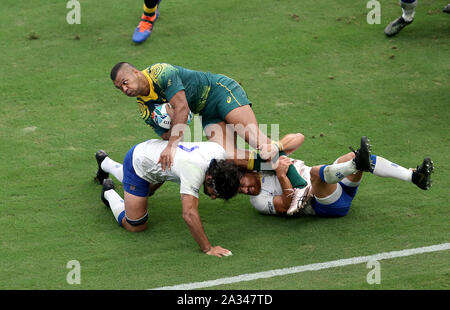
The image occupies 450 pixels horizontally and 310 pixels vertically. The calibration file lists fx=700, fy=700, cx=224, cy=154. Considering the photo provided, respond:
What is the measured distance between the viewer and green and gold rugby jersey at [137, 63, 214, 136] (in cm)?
599

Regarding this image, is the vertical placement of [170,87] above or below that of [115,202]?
above

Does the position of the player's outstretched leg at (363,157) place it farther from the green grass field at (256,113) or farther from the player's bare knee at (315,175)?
the green grass field at (256,113)

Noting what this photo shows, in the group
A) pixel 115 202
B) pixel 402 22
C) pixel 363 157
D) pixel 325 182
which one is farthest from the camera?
pixel 402 22

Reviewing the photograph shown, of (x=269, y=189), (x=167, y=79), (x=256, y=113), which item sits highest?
(x=167, y=79)

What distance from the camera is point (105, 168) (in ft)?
22.1

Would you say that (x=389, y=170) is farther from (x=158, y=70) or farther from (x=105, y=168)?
(x=105, y=168)

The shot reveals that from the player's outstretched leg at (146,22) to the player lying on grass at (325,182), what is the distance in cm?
405

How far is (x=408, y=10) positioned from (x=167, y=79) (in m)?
4.67

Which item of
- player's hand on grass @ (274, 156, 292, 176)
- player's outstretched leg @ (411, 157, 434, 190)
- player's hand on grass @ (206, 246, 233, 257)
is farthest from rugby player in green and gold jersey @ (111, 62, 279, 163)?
player's outstretched leg @ (411, 157, 434, 190)

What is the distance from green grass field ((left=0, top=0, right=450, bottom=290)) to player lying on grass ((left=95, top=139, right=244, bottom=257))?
15 centimetres

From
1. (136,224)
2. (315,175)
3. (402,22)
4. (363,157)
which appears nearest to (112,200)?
(136,224)

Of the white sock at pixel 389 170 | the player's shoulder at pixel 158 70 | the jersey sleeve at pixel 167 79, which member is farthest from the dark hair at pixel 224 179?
the white sock at pixel 389 170

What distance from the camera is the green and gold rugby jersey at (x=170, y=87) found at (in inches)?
236

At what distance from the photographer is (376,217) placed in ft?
20.1
